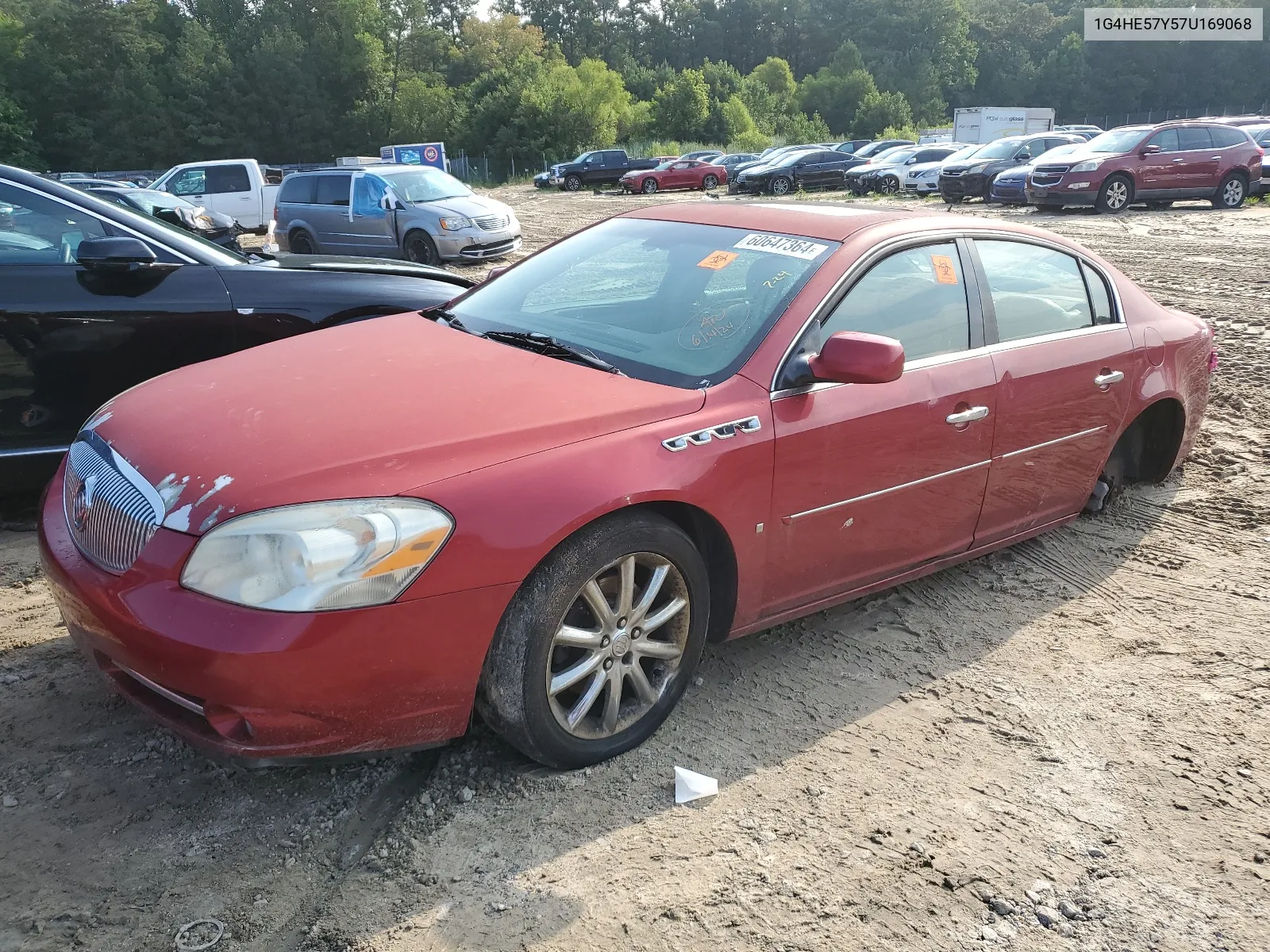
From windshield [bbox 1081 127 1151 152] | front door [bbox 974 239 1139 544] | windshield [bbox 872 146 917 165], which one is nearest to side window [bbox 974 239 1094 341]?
front door [bbox 974 239 1139 544]

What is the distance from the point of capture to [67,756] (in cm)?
286

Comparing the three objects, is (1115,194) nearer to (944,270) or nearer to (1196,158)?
(1196,158)

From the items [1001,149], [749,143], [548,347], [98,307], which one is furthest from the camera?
[749,143]

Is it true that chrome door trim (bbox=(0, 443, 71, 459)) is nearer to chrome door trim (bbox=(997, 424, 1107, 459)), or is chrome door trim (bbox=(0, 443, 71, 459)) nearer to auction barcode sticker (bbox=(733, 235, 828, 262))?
auction barcode sticker (bbox=(733, 235, 828, 262))

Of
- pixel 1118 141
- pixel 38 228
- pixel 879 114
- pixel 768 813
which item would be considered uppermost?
pixel 879 114

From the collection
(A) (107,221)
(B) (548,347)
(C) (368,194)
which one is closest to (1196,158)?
(C) (368,194)

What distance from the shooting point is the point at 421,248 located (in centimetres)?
1458

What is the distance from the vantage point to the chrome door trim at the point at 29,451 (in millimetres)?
4393

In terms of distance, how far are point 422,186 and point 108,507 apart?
13.1m

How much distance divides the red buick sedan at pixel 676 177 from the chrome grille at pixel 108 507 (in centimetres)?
3335

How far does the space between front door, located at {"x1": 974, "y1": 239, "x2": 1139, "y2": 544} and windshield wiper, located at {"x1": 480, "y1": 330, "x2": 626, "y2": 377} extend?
1.54 m

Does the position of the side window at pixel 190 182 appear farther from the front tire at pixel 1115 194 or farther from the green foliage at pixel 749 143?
the green foliage at pixel 749 143

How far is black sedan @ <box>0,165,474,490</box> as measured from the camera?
444 centimetres

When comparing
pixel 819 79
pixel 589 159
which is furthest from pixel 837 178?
pixel 819 79
